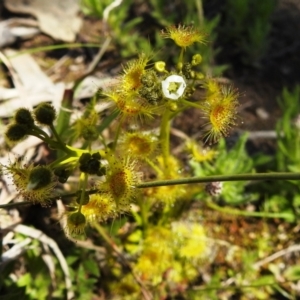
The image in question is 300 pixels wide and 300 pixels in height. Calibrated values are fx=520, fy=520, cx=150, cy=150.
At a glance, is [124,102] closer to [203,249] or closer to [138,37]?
[203,249]

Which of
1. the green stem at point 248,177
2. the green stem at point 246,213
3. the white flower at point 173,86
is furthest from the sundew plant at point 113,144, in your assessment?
the green stem at point 246,213

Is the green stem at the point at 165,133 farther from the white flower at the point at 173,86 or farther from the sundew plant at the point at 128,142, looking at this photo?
the white flower at the point at 173,86

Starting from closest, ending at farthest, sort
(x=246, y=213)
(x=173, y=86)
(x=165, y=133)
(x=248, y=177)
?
(x=248, y=177)
(x=173, y=86)
(x=165, y=133)
(x=246, y=213)

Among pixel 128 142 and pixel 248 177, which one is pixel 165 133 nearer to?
pixel 128 142

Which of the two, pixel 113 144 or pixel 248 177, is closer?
pixel 248 177

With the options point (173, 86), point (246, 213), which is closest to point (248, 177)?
point (173, 86)

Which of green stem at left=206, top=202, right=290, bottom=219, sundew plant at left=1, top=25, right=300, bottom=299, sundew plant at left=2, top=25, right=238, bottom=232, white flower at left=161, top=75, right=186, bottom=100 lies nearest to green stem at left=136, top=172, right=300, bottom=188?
sundew plant at left=1, top=25, right=300, bottom=299

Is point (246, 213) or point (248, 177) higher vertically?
point (248, 177)

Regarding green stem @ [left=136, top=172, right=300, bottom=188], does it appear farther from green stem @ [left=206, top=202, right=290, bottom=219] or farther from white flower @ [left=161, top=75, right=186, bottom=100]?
green stem @ [left=206, top=202, right=290, bottom=219]
